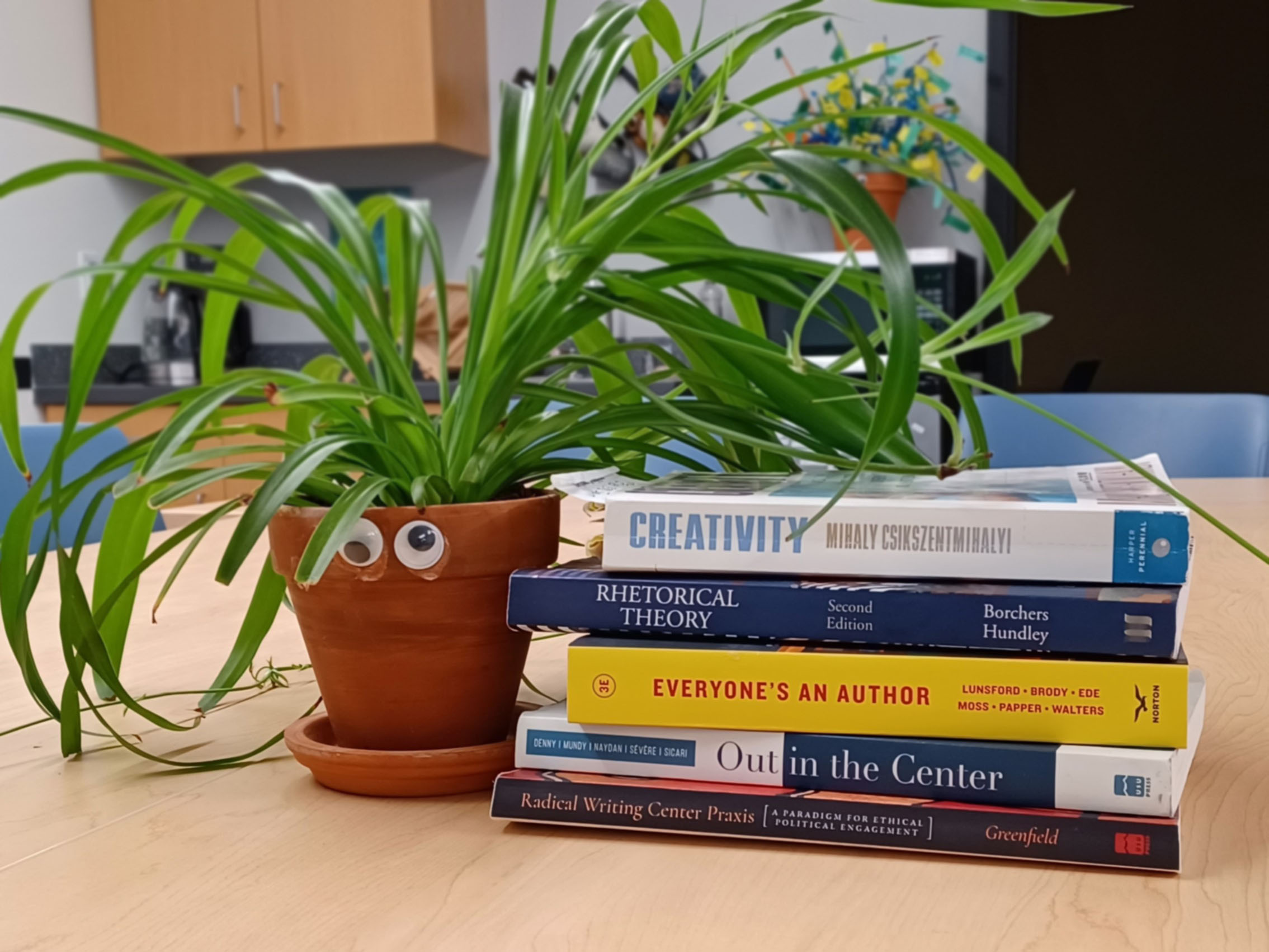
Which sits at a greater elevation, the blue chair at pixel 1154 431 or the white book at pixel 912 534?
the white book at pixel 912 534

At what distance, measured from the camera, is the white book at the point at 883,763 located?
483mm

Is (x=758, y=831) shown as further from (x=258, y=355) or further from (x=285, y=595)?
(x=258, y=355)

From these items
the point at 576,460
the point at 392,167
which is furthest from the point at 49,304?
the point at 576,460

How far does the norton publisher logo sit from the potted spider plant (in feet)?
0.37

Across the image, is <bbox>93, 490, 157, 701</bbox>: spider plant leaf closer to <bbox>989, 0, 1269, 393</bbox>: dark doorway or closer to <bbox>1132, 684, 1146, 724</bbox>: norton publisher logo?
<bbox>1132, 684, 1146, 724</bbox>: norton publisher logo

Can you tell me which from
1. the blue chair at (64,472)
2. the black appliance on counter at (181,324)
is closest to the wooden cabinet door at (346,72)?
the black appliance on counter at (181,324)

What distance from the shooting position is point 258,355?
3.88 metres

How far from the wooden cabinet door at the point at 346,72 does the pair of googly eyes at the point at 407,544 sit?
298cm

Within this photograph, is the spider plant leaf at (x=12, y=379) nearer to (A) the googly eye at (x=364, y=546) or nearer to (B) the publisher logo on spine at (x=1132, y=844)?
(A) the googly eye at (x=364, y=546)

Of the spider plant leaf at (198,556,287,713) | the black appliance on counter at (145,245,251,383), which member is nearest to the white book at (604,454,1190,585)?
the spider plant leaf at (198,556,287,713)

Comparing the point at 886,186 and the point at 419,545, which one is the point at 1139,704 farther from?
the point at 886,186

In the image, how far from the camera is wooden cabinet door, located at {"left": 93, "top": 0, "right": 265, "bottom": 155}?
11.4ft

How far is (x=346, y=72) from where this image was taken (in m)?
3.40

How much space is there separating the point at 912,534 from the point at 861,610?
0.12 ft
